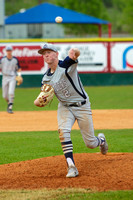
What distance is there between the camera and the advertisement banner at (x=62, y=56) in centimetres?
2386

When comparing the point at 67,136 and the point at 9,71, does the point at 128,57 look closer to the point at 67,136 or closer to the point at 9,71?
the point at 9,71

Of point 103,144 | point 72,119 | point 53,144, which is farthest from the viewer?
point 53,144

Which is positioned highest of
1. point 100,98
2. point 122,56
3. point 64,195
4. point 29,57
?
point 29,57

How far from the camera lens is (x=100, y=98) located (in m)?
19.2

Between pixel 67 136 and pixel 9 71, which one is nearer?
pixel 67 136

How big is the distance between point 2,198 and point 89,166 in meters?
2.00

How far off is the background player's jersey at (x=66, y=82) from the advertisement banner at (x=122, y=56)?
57.9 ft

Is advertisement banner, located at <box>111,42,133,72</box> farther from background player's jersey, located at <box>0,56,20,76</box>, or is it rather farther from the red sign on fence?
background player's jersey, located at <box>0,56,20,76</box>

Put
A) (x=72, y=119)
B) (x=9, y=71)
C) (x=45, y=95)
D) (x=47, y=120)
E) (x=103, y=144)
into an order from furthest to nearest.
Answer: (x=9, y=71), (x=47, y=120), (x=103, y=144), (x=72, y=119), (x=45, y=95)

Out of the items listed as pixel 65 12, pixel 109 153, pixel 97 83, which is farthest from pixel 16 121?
pixel 65 12

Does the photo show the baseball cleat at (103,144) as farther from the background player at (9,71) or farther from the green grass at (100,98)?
the background player at (9,71)

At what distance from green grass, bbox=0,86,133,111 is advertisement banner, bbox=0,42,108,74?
1120mm

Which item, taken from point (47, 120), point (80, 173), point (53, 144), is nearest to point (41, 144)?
point (53, 144)

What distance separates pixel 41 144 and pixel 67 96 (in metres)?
3.28
